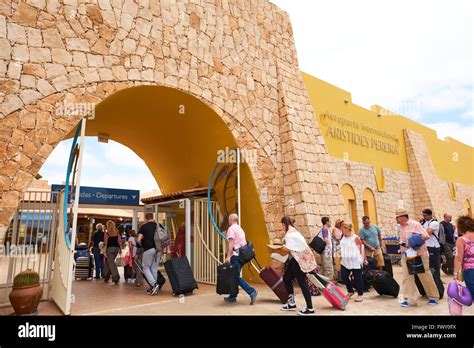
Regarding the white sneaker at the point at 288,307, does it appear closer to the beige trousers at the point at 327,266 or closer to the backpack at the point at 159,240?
the beige trousers at the point at 327,266

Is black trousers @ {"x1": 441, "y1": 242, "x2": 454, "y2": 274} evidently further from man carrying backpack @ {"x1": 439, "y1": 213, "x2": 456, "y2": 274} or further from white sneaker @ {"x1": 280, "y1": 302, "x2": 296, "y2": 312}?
white sneaker @ {"x1": 280, "y1": 302, "x2": 296, "y2": 312}

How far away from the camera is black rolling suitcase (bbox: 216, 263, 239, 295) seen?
5.45m

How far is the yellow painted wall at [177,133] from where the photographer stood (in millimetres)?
7133

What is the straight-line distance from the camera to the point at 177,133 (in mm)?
8789

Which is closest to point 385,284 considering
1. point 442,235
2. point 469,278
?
point 469,278

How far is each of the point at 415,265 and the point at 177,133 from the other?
6.40m

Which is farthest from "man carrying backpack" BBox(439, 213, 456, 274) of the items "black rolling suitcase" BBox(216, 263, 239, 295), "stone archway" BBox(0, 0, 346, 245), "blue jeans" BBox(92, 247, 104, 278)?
"blue jeans" BBox(92, 247, 104, 278)

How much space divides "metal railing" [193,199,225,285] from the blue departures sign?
2987 mm

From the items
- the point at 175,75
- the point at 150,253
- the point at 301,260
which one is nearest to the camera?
the point at 301,260

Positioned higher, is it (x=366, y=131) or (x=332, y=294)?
(x=366, y=131)

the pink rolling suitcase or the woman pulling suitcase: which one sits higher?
the woman pulling suitcase

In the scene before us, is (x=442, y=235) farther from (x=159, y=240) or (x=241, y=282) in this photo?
(x=159, y=240)
